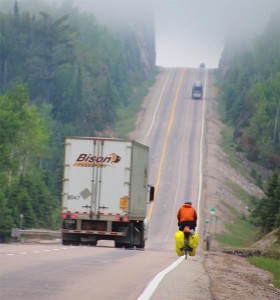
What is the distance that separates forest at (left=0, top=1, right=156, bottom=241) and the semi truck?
35.3 meters

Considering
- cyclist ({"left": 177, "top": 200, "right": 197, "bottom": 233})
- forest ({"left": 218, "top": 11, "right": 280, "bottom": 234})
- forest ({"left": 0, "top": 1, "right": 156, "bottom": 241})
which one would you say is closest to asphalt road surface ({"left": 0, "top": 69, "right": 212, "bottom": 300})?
cyclist ({"left": 177, "top": 200, "right": 197, "bottom": 233})

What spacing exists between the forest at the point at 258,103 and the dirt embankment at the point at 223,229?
2254 mm

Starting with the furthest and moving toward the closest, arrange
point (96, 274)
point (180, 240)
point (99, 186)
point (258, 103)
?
1. point (258, 103)
2. point (99, 186)
3. point (180, 240)
4. point (96, 274)

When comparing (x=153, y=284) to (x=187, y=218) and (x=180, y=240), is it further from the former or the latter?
(x=180, y=240)

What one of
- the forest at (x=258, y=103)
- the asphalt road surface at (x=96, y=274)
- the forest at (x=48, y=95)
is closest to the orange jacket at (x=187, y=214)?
the asphalt road surface at (x=96, y=274)

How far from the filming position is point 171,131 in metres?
128

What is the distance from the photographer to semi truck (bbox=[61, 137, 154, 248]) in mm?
36531

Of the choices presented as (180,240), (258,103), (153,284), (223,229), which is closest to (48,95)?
(258,103)

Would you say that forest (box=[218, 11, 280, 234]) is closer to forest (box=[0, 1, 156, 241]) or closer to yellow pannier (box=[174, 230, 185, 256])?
forest (box=[0, 1, 156, 241])

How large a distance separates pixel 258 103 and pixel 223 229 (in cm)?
5098

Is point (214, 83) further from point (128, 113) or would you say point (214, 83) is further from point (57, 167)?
point (57, 167)

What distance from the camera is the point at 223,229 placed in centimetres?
8212

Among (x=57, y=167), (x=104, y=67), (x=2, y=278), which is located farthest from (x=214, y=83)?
(x=2, y=278)

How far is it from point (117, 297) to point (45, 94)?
115 meters
